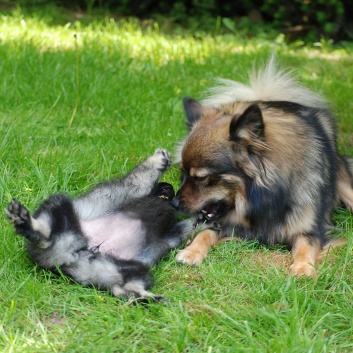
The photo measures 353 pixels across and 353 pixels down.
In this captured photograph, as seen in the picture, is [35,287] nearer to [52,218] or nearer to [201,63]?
[52,218]

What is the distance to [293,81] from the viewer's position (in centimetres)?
464

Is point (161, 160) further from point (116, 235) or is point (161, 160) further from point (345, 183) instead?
point (345, 183)

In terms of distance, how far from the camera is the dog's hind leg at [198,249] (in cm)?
340

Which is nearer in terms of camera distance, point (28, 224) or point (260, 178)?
point (28, 224)

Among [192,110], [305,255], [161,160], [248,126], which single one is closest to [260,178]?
[248,126]

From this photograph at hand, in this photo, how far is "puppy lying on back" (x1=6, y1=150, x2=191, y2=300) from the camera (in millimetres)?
2958

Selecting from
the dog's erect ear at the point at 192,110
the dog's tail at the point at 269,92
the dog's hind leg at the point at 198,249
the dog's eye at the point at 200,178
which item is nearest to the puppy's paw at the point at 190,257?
the dog's hind leg at the point at 198,249

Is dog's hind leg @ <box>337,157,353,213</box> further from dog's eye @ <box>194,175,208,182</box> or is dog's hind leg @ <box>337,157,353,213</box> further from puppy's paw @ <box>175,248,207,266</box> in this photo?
puppy's paw @ <box>175,248,207,266</box>

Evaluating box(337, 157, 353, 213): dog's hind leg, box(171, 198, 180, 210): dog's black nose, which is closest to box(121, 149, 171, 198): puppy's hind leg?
box(171, 198, 180, 210): dog's black nose

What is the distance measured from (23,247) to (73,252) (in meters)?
0.37

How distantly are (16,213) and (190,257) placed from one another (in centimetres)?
109

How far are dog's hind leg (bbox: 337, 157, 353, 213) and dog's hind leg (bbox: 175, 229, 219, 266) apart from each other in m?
1.15

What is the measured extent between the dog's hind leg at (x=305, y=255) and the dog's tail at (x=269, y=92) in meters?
1.22

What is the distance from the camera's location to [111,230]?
3.34 metres
